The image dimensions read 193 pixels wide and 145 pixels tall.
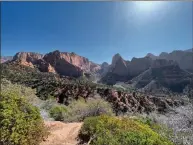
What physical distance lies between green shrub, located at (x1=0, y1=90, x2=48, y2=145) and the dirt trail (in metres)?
0.80

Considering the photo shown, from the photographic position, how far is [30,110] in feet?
29.8

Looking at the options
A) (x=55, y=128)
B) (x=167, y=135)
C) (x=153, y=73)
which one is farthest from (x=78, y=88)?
(x=153, y=73)

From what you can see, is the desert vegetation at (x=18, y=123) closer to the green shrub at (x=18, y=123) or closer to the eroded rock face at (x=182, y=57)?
the green shrub at (x=18, y=123)

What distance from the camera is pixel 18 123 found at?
8.06 m

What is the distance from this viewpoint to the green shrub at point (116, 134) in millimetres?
7508

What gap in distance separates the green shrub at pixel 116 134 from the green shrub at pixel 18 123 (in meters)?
1.80

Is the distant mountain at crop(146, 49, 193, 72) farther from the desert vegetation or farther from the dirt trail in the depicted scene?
the desert vegetation

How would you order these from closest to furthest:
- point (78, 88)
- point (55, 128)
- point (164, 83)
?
point (55, 128) < point (78, 88) < point (164, 83)

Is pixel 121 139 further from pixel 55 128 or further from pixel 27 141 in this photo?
pixel 55 128

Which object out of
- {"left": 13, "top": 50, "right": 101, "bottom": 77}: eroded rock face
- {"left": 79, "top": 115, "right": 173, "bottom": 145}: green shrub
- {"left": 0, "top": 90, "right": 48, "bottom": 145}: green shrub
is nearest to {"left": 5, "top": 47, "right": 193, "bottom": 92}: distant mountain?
{"left": 13, "top": 50, "right": 101, "bottom": 77}: eroded rock face

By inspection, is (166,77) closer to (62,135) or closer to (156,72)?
(156,72)

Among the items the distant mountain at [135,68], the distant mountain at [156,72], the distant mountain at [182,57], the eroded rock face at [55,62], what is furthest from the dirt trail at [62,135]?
the distant mountain at [182,57]

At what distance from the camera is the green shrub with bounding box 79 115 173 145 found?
24.6ft

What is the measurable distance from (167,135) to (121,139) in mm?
3109
